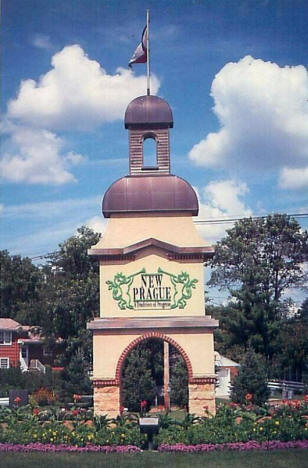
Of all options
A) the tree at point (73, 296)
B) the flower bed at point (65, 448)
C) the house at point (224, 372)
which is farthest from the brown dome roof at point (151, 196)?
the house at point (224, 372)

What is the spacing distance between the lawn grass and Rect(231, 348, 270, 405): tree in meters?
8.01

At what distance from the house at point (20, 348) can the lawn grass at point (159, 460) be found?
20.5 metres

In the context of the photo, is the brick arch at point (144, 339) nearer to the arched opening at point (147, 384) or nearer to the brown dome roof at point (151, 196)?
the brown dome roof at point (151, 196)

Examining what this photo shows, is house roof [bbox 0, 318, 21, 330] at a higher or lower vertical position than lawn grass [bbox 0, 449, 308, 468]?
higher

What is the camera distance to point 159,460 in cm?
1149

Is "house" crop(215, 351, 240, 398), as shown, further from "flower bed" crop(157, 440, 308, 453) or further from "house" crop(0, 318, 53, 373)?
"flower bed" crop(157, 440, 308, 453)

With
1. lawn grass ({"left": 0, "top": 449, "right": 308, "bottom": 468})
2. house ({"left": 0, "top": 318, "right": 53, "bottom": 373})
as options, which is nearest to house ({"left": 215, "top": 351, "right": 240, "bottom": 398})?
house ({"left": 0, "top": 318, "right": 53, "bottom": 373})

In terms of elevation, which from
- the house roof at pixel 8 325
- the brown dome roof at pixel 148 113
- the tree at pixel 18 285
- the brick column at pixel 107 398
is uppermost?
the brown dome roof at pixel 148 113

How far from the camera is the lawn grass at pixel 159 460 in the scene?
11008mm

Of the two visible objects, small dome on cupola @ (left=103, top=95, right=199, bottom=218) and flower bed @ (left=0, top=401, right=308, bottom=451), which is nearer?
flower bed @ (left=0, top=401, right=308, bottom=451)

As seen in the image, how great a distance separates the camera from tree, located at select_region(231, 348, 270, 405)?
20031 mm

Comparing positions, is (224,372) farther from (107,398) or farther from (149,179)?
(149,179)

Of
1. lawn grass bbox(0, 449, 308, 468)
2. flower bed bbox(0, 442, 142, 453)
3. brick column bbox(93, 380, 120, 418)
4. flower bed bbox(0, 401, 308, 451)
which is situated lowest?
lawn grass bbox(0, 449, 308, 468)

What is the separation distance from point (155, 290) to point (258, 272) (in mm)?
13776
